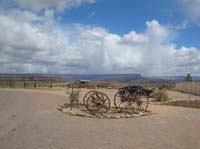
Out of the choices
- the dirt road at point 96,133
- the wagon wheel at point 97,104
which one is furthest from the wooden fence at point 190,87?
the dirt road at point 96,133

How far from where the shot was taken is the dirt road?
10.8 m

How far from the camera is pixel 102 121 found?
16922 millimetres

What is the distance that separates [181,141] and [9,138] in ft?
18.7

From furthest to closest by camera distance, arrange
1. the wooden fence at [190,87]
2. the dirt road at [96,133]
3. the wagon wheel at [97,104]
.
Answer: the wooden fence at [190,87]
the wagon wheel at [97,104]
the dirt road at [96,133]

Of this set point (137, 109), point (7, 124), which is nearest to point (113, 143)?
point (7, 124)

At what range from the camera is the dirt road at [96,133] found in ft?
35.4

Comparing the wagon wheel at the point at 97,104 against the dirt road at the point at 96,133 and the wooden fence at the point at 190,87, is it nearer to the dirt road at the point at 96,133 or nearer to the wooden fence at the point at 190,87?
the dirt road at the point at 96,133

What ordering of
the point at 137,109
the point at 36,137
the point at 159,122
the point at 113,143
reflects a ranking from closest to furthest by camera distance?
1. the point at 113,143
2. the point at 36,137
3. the point at 159,122
4. the point at 137,109

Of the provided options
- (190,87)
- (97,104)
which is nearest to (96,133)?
(97,104)

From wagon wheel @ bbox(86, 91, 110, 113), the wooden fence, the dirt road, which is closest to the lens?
the dirt road

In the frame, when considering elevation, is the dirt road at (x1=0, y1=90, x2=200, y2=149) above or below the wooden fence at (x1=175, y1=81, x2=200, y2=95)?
below

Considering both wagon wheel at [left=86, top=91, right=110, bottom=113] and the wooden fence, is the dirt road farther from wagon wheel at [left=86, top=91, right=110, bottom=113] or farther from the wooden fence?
the wooden fence

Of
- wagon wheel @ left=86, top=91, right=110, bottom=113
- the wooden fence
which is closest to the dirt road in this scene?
wagon wheel @ left=86, top=91, right=110, bottom=113

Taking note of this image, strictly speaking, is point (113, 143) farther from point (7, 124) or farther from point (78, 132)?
point (7, 124)
